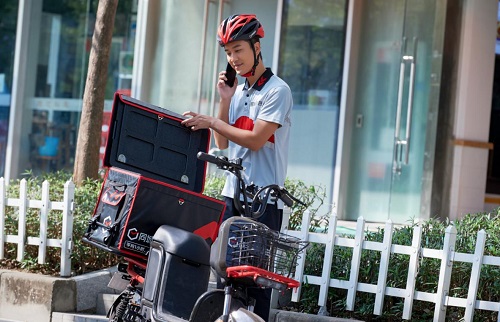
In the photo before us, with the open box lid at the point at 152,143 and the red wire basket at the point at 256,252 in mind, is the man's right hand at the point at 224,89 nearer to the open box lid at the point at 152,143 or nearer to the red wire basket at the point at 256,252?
the open box lid at the point at 152,143

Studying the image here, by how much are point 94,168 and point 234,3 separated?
13.6 feet

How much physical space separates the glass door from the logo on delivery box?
23.0 feet

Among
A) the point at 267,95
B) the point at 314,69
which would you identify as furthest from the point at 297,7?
the point at 267,95

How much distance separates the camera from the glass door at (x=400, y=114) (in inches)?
447

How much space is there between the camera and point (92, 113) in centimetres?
852

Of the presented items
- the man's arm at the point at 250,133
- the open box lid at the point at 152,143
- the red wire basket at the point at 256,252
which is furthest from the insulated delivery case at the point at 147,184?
the red wire basket at the point at 256,252

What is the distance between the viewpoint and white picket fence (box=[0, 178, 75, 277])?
7020mm

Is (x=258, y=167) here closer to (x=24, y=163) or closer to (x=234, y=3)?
(x=234, y=3)

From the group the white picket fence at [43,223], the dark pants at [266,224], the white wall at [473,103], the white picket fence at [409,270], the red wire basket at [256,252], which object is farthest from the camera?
the white wall at [473,103]

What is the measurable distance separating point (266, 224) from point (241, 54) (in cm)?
82

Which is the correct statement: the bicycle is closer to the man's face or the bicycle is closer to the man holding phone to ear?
the man holding phone to ear

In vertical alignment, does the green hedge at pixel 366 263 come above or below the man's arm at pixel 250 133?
below

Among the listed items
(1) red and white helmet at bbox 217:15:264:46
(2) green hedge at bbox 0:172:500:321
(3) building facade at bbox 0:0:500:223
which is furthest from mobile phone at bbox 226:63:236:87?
(3) building facade at bbox 0:0:500:223

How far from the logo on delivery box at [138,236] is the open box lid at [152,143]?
414 mm
